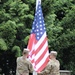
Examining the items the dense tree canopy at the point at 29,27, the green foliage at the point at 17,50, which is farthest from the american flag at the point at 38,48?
the green foliage at the point at 17,50

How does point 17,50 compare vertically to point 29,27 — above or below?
below

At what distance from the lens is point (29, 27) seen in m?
17.9

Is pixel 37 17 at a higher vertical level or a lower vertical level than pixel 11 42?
higher

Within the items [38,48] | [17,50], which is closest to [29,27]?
[17,50]

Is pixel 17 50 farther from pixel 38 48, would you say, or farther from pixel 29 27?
pixel 38 48

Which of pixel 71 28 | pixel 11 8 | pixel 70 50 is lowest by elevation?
pixel 70 50

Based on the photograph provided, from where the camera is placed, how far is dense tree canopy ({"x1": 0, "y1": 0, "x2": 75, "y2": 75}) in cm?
1678

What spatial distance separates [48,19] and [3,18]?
2629 mm

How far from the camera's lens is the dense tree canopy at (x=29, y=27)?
16.8 metres

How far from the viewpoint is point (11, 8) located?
56.0 ft

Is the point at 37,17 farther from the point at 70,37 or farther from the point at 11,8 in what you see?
the point at 70,37

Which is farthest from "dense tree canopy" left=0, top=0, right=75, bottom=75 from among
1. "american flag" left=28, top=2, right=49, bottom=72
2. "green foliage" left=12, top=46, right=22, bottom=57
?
"american flag" left=28, top=2, right=49, bottom=72

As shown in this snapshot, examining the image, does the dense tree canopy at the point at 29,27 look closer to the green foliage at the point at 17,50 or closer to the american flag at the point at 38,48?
the green foliage at the point at 17,50

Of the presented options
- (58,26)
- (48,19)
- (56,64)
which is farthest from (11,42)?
(56,64)
